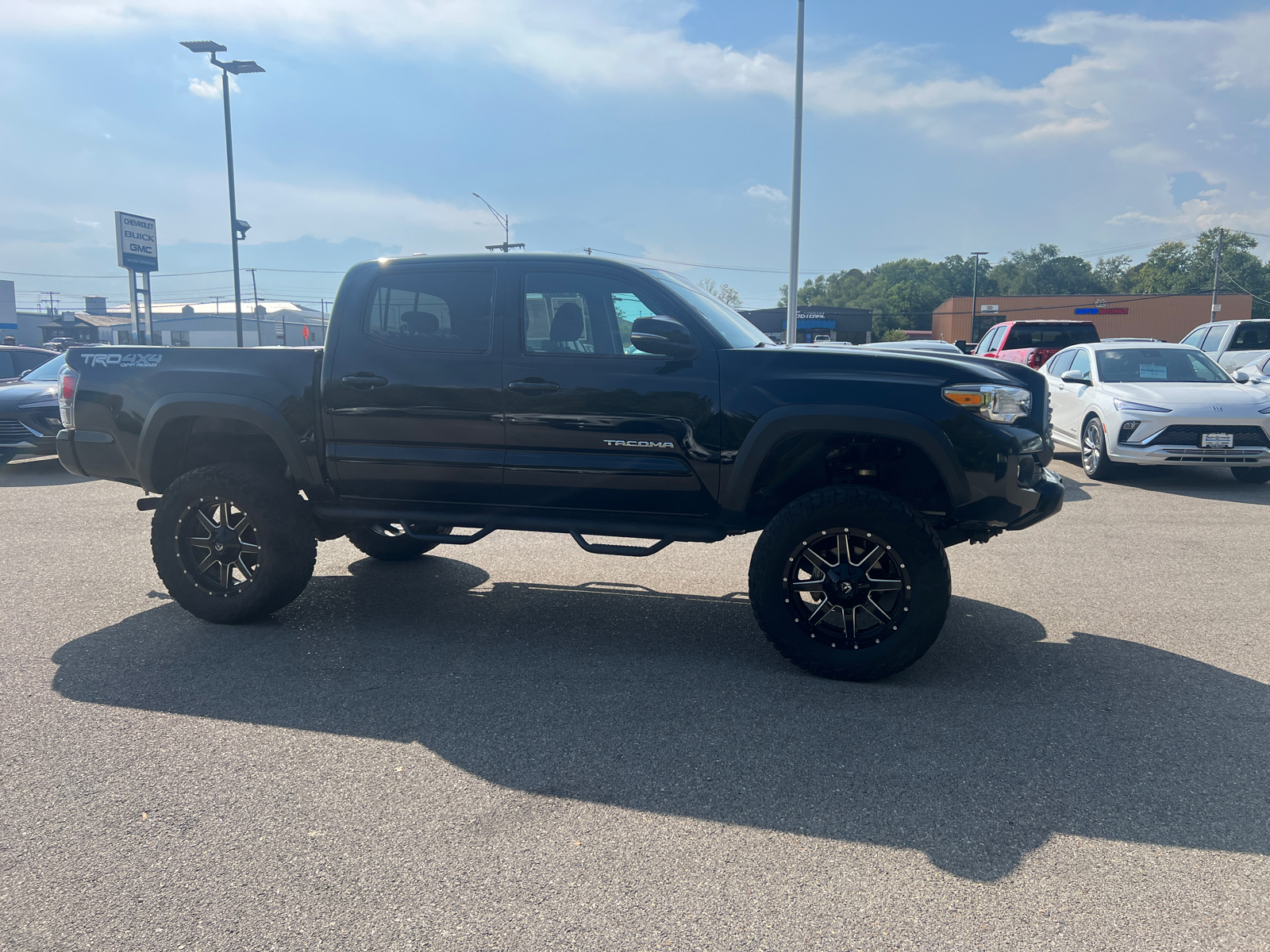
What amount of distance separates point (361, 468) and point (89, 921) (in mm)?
2741

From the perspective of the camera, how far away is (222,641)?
488 cm

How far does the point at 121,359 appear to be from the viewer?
208 inches

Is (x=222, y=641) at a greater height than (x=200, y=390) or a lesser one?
lesser

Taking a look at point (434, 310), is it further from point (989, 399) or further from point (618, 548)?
point (989, 399)

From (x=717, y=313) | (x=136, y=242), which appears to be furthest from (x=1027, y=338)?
(x=136, y=242)

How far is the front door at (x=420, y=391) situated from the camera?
4730mm

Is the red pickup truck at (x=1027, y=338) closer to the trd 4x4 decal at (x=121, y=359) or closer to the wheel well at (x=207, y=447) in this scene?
the wheel well at (x=207, y=447)

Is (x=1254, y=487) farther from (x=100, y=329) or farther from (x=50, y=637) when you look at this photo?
(x=100, y=329)

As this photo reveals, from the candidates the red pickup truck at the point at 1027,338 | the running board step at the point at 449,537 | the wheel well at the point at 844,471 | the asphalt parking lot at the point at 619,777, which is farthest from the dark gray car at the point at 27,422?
the red pickup truck at the point at 1027,338

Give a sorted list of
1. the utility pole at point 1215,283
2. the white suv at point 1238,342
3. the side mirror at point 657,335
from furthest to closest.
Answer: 1. the utility pole at point 1215,283
2. the white suv at point 1238,342
3. the side mirror at point 657,335

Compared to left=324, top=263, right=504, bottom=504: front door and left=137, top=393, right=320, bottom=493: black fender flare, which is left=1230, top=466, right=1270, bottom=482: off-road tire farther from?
left=137, top=393, right=320, bottom=493: black fender flare

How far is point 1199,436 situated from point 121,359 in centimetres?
1010

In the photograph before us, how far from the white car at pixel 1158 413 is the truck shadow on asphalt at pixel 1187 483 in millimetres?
195

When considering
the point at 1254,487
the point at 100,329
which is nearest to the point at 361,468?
the point at 1254,487
